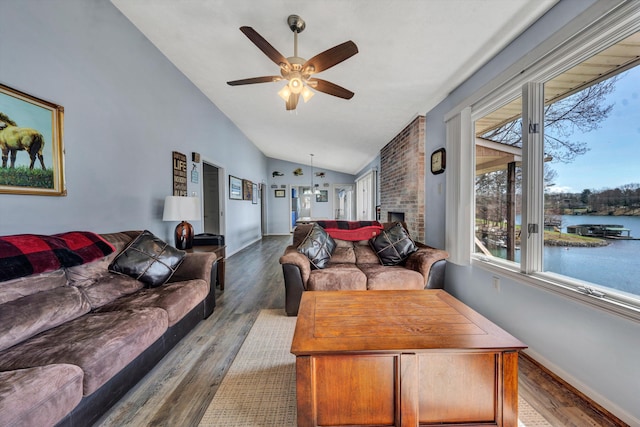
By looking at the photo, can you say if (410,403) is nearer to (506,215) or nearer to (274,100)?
(506,215)

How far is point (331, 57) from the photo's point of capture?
1.95m

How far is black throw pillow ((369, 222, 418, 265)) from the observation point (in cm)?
283

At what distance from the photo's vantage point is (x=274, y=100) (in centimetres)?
389

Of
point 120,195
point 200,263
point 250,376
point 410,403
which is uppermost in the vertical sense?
point 120,195

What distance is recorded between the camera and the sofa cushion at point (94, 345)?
42.4 inches

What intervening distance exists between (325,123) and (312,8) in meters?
2.56

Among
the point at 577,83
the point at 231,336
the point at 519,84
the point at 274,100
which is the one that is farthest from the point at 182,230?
the point at 577,83

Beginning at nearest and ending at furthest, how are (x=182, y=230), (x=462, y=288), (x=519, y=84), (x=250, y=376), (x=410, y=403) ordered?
(x=410, y=403) → (x=250, y=376) → (x=519, y=84) → (x=462, y=288) → (x=182, y=230)

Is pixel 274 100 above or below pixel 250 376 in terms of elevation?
above

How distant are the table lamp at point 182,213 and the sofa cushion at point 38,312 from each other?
1225 millimetres

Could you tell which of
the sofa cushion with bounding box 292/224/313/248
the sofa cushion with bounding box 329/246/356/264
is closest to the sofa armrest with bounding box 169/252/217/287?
the sofa cushion with bounding box 292/224/313/248

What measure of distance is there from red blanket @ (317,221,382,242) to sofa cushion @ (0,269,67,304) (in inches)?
94.0

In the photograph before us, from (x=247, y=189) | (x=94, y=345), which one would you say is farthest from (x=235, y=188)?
(x=94, y=345)

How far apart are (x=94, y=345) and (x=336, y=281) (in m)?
1.82
